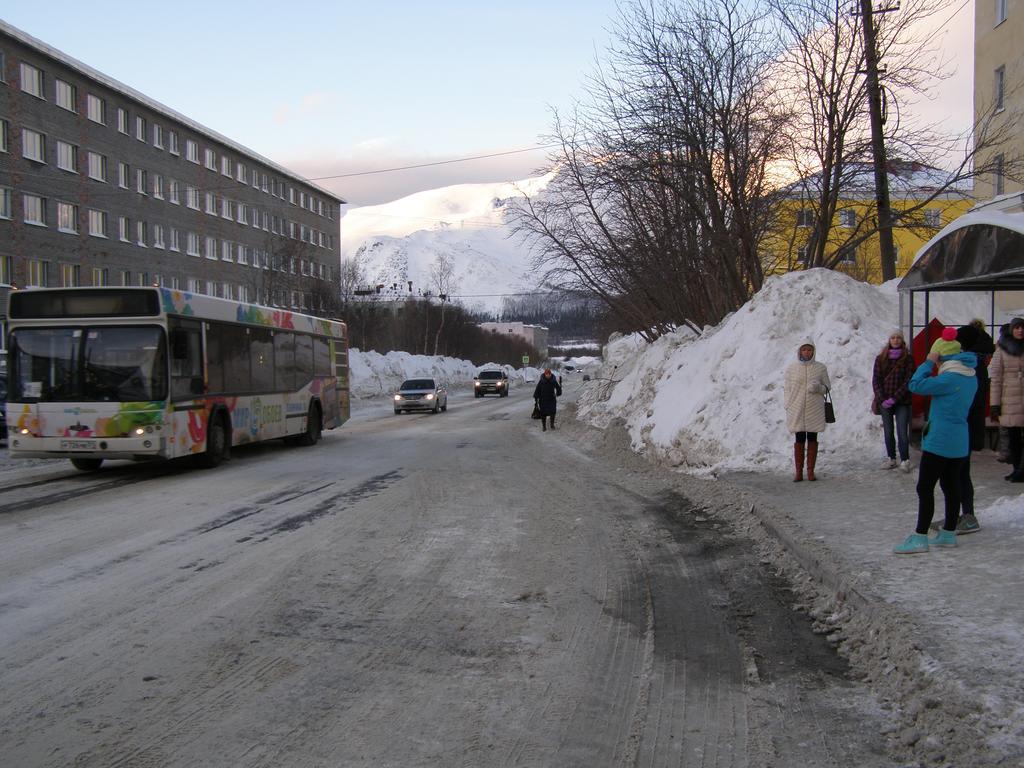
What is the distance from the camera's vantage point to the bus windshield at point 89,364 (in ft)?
42.9

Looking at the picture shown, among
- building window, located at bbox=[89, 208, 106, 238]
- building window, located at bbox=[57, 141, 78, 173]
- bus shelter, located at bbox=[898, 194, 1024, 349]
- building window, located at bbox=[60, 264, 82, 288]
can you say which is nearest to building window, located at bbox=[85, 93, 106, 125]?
building window, located at bbox=[57, 141, 78, 173]

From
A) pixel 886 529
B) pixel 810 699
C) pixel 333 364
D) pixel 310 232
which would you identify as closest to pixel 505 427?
pixel 333 364

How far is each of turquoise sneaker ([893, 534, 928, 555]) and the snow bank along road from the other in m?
1.09

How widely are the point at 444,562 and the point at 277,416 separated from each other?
36.6ft

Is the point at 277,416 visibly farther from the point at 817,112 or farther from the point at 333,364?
the point at 817,112

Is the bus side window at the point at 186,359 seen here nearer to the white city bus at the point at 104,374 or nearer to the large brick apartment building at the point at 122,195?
the white city bus at the point at 104,374

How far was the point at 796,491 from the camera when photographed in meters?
10.2

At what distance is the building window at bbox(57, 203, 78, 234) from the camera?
41875mm

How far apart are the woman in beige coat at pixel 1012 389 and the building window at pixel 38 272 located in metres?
40.9

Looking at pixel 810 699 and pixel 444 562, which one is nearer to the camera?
pixel 810 699

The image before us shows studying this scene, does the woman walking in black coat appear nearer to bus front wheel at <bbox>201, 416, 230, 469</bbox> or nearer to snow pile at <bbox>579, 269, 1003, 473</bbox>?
snow pile at <bbox>579, 269, 1003, 473</bbox>

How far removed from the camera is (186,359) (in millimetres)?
13883

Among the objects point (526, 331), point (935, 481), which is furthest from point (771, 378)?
point (526, 331)

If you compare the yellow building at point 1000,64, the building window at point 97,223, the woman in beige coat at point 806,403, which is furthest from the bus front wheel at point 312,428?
the building window at point 97,223
